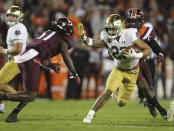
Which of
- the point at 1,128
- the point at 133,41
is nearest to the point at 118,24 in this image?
the point at 133,41

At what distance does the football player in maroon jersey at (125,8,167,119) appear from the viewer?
7.70 meters

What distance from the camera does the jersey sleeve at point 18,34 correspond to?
23.7 ft

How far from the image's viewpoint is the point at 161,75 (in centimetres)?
1297

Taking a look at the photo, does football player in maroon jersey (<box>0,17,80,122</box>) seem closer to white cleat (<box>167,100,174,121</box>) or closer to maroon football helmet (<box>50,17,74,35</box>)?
maroon football helmet (<box>50,17,74,35</box>)

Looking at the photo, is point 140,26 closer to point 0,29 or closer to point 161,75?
point 0,29

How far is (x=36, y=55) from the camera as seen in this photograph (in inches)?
272

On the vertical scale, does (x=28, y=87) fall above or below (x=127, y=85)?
above

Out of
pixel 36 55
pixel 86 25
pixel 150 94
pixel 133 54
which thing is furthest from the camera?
pixel 86 25

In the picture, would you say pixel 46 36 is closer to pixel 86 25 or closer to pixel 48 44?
pixel 48 44

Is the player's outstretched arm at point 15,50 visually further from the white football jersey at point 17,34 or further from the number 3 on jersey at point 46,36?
the number 3 on jersey at point 46,36

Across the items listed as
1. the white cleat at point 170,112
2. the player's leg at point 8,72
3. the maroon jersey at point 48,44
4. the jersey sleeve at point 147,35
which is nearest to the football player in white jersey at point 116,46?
the maroon jersey at point 48,44

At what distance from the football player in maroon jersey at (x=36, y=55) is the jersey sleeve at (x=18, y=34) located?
0.30 meters

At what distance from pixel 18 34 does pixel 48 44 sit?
56 cm

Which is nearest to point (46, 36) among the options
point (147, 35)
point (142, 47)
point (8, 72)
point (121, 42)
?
point (8, 72)
